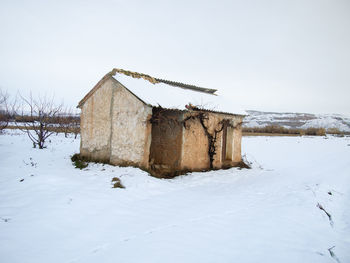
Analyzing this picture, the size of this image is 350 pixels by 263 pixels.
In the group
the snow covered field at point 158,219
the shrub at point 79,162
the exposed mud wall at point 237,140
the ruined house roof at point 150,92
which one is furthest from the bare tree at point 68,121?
the exposed mud wall at point 237,140

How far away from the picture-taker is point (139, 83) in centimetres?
810

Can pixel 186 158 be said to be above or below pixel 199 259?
above

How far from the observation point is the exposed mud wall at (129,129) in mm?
6953

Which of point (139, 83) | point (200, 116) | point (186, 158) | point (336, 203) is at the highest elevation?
point (139, 83)

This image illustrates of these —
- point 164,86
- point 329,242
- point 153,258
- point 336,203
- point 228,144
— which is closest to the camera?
point 153,258

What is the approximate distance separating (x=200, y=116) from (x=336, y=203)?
16.3 feet

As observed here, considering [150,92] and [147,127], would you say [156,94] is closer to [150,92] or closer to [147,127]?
[150,92]

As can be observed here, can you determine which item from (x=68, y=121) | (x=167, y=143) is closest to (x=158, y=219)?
(x=167, y=143)

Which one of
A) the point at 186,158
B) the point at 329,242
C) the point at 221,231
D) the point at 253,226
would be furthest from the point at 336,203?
the point at 186,158

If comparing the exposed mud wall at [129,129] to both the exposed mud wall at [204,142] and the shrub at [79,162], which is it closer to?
the shrub at [79,162]

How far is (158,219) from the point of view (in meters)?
4.08

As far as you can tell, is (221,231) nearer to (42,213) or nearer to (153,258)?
(153,258)

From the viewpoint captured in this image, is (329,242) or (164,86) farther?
(164,86)

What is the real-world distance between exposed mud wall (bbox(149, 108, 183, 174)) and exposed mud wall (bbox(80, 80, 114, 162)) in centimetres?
178
